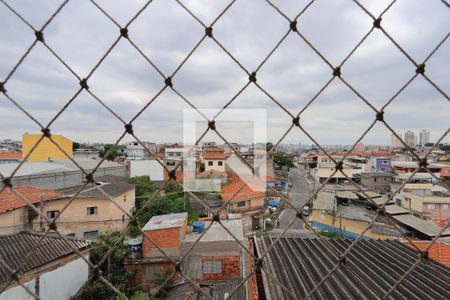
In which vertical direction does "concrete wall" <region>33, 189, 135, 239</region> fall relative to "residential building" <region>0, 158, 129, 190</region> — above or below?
below

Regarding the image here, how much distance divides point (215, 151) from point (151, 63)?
1306cm

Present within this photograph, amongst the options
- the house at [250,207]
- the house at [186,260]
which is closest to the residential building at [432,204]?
the house at [250,207]

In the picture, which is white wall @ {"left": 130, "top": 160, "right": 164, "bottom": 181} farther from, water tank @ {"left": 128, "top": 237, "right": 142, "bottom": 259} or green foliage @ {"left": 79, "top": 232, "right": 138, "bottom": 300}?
green foliage @ {"left": 79, "top": 232, "right": 138, "bottom": 300}

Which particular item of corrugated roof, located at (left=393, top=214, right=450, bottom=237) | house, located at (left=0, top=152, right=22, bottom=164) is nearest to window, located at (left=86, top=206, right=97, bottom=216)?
house, located at (left=0, top=152, right=22, bottom=164)

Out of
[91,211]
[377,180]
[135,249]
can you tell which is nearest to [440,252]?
[135,249]

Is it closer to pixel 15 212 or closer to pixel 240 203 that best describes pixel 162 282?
pixel 15 212

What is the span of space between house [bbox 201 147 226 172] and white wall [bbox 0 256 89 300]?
28.9 feet

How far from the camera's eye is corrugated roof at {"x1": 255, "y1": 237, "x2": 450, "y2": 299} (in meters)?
1.47

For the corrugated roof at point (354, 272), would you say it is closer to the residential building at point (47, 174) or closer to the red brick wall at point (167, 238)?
the red brick wall at point (167, 238)

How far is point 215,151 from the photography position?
14.1 meters

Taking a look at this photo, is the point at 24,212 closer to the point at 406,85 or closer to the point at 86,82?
the point at 86,82

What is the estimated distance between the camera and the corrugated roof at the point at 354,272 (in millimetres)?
1473

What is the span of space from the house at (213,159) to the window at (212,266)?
7703mm

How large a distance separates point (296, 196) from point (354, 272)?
Answer: 45.1ft
